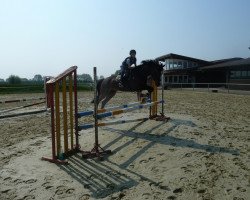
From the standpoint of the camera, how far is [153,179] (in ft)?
13.3

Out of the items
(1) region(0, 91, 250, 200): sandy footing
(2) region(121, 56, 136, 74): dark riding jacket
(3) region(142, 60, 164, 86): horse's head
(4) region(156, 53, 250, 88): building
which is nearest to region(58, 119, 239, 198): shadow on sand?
(1) region(0, 91, 250, 200): sandy footing

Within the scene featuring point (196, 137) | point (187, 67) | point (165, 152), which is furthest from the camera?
point (187, 67)

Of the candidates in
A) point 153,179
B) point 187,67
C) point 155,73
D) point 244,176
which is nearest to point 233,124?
point 155,73

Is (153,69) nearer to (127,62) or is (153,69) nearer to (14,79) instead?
(127,62)

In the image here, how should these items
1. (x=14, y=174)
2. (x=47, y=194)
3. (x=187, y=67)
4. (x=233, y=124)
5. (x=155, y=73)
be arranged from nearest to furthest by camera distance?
(x=47, y=194)
(x=14, y=174)
(x=233, y=124)
(x=155, y=73)
(x=187, y=67)

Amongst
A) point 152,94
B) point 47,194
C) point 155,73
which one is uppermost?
point 155,73

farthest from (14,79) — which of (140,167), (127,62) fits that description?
(140,167)

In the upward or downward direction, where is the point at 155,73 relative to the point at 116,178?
upward

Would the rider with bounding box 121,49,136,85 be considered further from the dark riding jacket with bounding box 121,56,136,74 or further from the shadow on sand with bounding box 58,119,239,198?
the shadow on sand with bounding box 58,119,239,198

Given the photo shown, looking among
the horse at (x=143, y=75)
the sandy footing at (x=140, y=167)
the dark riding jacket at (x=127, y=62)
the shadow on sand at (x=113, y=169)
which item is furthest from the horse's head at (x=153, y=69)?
the shadow on sand at (x=113, y=169)

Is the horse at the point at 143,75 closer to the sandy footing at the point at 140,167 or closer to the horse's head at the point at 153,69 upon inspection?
the horse's head at the point at 153,69

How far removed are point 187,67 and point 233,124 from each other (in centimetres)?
3281

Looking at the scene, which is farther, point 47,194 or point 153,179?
point 153,179

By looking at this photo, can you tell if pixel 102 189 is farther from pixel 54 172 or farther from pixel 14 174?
pixel 14 174
